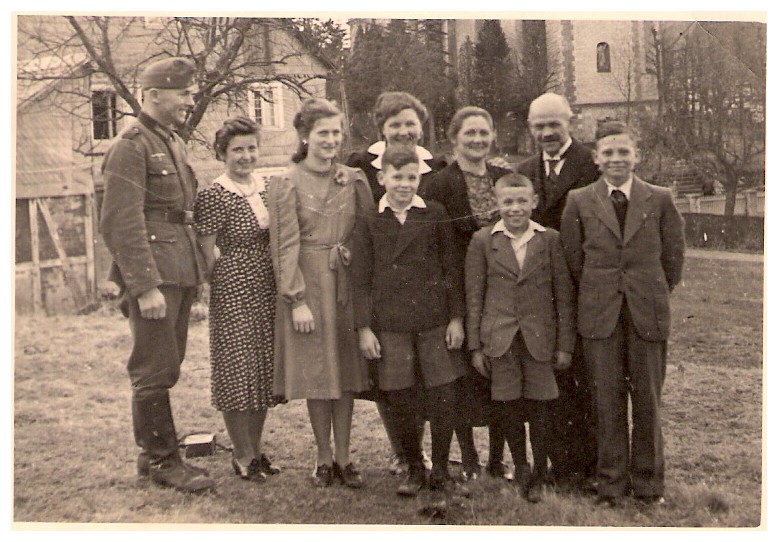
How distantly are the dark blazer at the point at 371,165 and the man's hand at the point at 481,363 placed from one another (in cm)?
89

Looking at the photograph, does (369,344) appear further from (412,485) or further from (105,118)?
(105,118)

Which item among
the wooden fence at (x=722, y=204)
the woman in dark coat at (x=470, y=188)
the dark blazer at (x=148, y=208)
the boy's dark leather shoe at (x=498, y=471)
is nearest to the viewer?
the dark blazer at (x=148, y=208)

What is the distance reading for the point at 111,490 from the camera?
3754mm

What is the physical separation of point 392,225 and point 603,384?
3.95 feet

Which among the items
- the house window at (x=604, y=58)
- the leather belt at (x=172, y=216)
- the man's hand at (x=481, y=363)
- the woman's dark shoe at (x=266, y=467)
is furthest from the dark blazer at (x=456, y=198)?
the woman's dark shoe at (x=266, y=467)

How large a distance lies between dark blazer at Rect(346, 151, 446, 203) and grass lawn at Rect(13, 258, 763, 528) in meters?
1.36

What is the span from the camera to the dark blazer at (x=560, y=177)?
3.64m

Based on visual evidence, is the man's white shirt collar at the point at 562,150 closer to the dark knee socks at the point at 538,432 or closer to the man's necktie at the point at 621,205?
the man's necktie at the point at 621,205

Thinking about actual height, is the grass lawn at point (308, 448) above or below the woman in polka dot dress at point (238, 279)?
below

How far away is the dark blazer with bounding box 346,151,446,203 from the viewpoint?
148 inches

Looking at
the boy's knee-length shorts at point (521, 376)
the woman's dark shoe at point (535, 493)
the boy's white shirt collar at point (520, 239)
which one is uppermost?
the boy's white shirt collar at point (520, 239)

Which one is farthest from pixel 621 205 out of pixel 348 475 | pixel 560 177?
pixel 348 475

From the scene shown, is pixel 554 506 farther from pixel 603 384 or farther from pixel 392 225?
pixel 392 225

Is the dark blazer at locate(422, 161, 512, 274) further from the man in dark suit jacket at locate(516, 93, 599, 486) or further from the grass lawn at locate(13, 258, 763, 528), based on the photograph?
the grass lawn at locate(13, 258, 763, 528)
